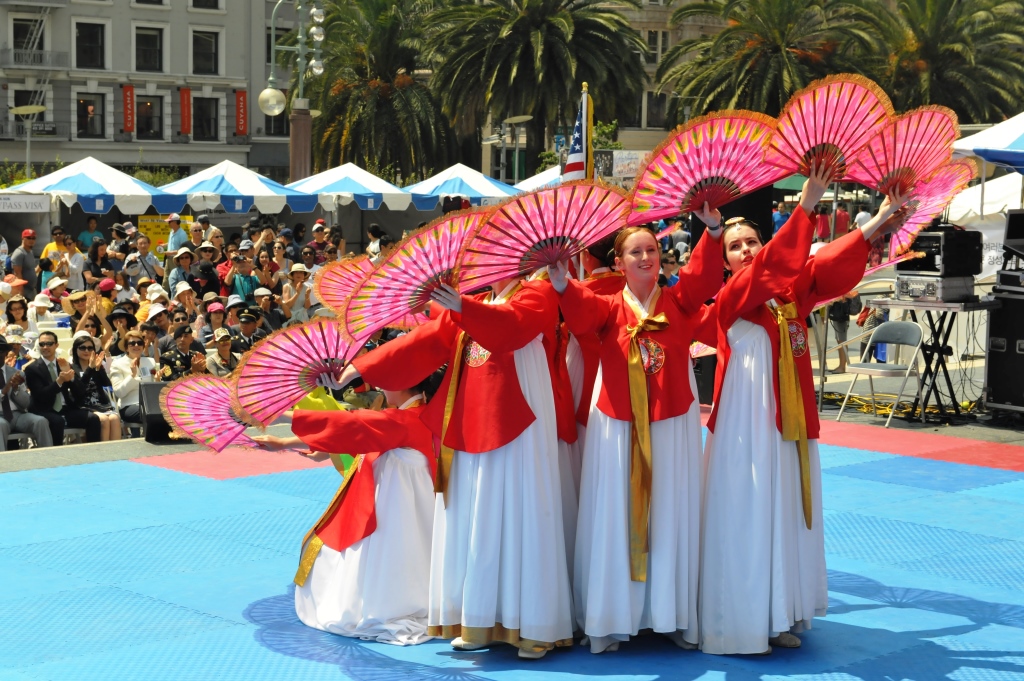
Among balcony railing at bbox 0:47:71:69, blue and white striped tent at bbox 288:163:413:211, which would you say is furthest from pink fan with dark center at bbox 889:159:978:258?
balcony railing at bbox 0:47:71:69

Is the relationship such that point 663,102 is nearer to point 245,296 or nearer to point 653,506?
point 245,296

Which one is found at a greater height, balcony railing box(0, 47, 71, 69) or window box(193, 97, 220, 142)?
balcony railing box(0, 47, 71, 69)

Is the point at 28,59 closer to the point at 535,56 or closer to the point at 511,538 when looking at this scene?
the point at 535,56

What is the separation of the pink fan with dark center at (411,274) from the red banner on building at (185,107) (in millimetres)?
51354

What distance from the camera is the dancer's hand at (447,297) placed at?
16.4ft

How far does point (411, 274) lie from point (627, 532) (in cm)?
144

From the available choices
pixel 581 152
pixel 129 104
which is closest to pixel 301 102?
pixel 581 152

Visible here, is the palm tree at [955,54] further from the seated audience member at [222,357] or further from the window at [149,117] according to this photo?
the seated audience member at [222,357]

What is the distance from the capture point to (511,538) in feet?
17.5

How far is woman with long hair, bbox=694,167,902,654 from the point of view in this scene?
536cm

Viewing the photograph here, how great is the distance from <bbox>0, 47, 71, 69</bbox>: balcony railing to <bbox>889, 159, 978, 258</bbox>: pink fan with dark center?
49.4 metres

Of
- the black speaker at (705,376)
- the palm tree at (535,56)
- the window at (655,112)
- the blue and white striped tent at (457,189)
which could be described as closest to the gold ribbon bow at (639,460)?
the black speaker at (705,376)

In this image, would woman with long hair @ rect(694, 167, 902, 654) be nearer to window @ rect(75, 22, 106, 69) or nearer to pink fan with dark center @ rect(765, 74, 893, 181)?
pink fan with dark center @ rect(765, 74, 893, 181)

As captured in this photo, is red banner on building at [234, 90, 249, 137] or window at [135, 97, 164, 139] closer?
window at [135, 97, 164, 139]
